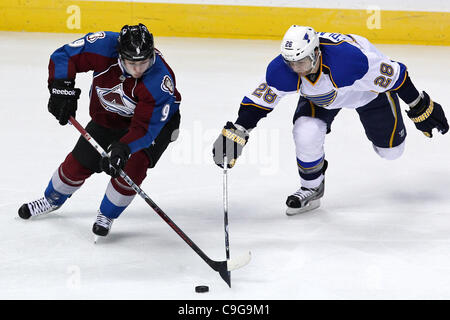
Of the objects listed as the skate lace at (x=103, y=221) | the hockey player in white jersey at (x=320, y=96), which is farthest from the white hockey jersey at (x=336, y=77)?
the skate lace at (x=103, y=221)

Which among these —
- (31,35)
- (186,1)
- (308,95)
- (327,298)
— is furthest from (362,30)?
(327,298)

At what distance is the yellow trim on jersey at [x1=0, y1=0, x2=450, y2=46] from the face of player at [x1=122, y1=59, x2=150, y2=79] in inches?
174

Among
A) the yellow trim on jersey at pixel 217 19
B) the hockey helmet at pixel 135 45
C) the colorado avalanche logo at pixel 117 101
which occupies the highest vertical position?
the hockey helmet at pixel 135 45

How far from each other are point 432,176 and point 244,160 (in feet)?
3.41

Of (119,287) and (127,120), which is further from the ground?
(127,120)

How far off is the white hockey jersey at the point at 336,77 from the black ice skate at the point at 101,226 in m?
0.78

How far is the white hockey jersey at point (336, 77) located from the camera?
3264 mm

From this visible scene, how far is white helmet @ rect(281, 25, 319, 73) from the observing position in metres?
3.12

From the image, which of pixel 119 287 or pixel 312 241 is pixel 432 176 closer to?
pixel 312 241

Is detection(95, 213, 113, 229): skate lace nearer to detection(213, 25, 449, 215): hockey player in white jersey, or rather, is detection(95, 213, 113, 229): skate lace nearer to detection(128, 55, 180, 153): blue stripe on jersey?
detection(128, 55, 180, 153): blue stripe on jersey

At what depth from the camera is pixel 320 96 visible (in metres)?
3.38

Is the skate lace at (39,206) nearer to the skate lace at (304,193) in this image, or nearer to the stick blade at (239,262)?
the stick blade at (239,262)
